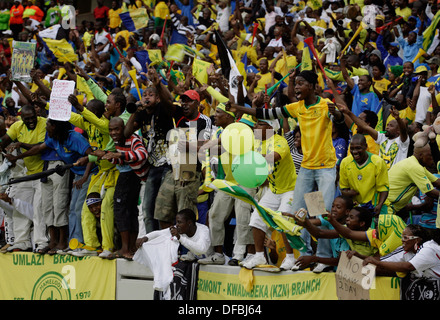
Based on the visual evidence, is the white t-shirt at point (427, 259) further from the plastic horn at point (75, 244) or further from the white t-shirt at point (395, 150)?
the plastic horn at point (75, 244)

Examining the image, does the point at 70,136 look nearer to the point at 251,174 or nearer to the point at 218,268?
the point at 218,268

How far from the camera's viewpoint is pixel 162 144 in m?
8.75

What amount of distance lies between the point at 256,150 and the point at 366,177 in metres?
1.23

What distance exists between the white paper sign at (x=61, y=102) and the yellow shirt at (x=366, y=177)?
12.4 ft

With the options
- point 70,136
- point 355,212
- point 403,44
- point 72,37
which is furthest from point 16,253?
point 403,44

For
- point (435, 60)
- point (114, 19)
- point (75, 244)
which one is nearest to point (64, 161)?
point (75, 244)

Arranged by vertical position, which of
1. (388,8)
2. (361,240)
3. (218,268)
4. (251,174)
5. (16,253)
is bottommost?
(16,253)

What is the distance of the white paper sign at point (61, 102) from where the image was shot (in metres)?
9.37

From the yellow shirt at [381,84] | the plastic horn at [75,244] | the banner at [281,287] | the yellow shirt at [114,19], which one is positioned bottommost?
the plastic horn at [75,244]

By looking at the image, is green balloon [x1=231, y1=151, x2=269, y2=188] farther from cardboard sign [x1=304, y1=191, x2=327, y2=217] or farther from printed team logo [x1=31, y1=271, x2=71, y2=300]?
printed team logo [x1=31, y1=271, x2=71, y2=300]

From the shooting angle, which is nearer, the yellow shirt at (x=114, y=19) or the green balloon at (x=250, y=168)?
the green balloon at (x=250, y=168)

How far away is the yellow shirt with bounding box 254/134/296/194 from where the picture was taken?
25.5ft

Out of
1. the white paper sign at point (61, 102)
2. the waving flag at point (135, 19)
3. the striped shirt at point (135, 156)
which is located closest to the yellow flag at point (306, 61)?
the striped shirt at point (135, 156)

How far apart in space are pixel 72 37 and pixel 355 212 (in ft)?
33.8
